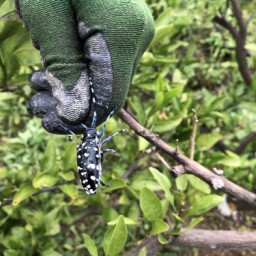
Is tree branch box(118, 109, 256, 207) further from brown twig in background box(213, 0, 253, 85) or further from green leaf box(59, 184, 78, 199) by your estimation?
brown twig in background box(213, 0, 253, 85)

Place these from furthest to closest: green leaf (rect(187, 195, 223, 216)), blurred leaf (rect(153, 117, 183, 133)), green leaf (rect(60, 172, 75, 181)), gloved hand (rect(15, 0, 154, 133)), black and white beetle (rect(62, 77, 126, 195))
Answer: blurred leaf (rect(153, 117, 183, 133)) → green leaf (rect(60, 172, 75, 181)) → green leaf (rect(187, 195, 223, 216)) → black and white beetle (rect(62, 77, 126, 195)) → gloved hand (rect(15, 0, 154, 133))

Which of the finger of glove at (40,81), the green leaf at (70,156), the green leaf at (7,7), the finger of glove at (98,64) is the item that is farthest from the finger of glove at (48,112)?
the green leaf at (7,7)

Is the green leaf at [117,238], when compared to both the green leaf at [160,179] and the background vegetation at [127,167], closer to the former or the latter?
the background vegetation at [127,167]

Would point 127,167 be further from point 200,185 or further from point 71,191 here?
point 71,191

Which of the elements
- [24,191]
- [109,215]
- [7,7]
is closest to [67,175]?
[24,191]

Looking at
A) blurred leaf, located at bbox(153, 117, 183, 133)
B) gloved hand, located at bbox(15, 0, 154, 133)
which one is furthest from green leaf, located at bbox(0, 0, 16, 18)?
blurred leaf, located at bbox(153, 117, 183, 133)

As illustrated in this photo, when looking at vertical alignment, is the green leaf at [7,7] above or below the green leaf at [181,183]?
above
